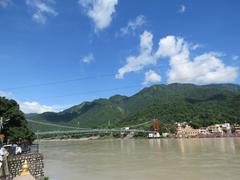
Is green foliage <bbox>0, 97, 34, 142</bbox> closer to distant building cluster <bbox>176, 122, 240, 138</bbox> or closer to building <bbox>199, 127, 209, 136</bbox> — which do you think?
distant building cluster <bbox>176, 122, 240, 138</bbox>

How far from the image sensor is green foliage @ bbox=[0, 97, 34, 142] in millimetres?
29663

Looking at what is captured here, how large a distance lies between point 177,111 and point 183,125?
17156mm

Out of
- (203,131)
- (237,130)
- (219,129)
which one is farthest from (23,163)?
(203,131)

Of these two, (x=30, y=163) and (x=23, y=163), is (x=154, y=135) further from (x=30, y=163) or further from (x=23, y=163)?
(x=23, y=163)

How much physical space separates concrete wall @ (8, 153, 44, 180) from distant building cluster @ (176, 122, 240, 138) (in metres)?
88.0

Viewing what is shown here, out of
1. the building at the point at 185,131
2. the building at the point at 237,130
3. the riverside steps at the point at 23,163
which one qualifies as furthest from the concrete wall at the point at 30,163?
the building at the point at 185,131

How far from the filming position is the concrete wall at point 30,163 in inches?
622

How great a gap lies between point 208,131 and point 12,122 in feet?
291

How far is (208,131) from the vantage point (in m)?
112

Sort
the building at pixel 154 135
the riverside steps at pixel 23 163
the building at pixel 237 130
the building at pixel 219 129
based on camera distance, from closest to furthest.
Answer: the riverside steps at pixel 23 163 < the building at pixel 237 130 < the building at pixel 219 129 < the building at pixel 154 135

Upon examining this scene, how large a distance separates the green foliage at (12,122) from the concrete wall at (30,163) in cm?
1218

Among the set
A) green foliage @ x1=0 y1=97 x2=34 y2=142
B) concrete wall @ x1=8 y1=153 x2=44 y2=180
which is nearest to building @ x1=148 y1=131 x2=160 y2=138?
green foliage @ x1=0 y1=97 x2=34 y2=142

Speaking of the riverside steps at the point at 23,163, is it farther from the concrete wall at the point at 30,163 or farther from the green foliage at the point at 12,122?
the green foliage at the point at 12,122

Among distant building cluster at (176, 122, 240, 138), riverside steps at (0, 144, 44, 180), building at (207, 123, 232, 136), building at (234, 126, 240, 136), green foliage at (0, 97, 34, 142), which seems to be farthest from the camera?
building at (207, 123, 232, 136)
